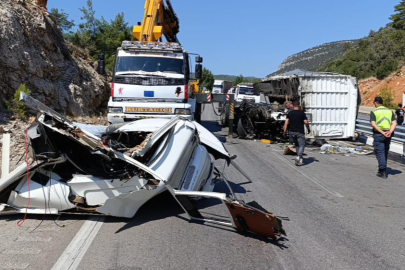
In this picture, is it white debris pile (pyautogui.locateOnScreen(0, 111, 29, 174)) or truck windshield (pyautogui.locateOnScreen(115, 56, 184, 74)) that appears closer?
white debris pile (pyautogui.locateOnScreen(0, 111, 29, 174))

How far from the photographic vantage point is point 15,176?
5445 mm

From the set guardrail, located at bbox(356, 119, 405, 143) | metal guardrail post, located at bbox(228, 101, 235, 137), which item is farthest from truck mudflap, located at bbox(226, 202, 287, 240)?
metal guardrail post, located at bbox(228, 101, 235, 137)

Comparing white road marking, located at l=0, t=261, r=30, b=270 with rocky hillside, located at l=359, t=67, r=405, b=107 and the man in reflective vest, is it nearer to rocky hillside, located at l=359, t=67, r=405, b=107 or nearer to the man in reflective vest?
the man in reflective vest

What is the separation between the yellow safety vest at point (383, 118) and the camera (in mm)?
9531

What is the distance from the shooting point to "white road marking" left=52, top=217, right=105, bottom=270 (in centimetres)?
425

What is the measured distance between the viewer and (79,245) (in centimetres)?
478

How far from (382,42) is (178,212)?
53.6 metres

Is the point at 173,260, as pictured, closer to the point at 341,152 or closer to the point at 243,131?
the point at 341,152

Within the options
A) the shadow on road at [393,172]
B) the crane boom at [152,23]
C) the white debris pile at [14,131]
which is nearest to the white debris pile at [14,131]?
the white debris pile at [14,131]

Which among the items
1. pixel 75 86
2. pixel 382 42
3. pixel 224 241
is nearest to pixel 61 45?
pixel 75 86

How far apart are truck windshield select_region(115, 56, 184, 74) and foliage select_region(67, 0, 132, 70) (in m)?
13.4

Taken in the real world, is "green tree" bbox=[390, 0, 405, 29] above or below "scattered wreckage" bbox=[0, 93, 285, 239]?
above

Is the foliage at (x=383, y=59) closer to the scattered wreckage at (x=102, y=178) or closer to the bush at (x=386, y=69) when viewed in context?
the bush at (x=386, y=69)

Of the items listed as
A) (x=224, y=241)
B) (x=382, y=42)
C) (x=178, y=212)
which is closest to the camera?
(x=224, y=241)
